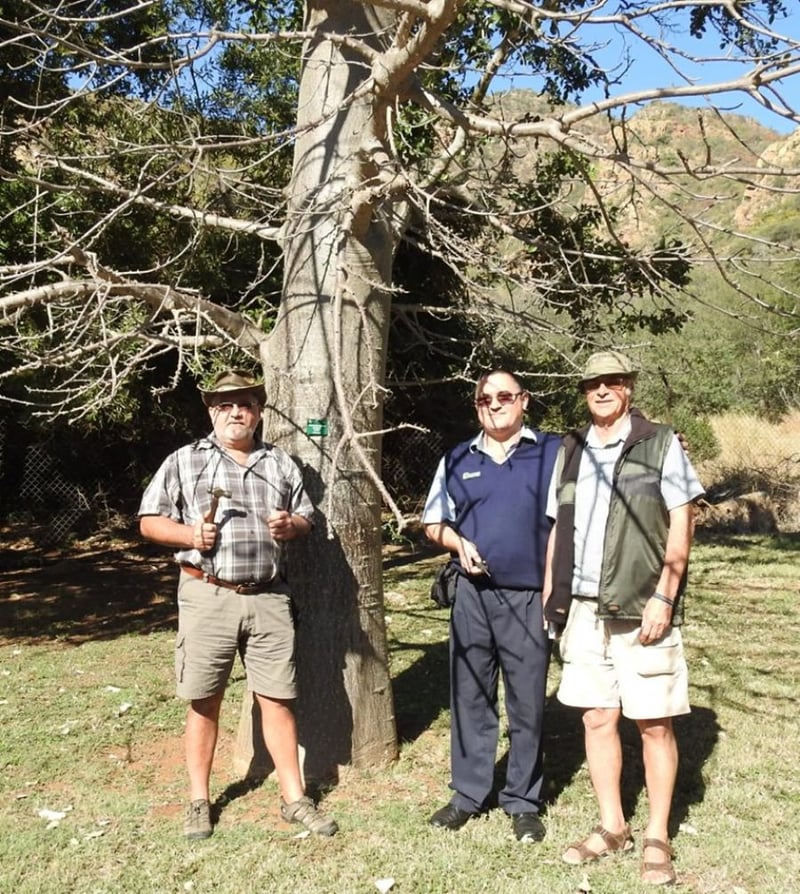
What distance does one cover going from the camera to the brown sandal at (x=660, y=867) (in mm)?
3434

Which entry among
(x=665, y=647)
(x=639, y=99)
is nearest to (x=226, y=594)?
(x=665, y=647)

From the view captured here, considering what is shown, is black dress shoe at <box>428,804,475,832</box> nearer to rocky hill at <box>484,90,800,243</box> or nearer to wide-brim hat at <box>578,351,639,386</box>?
wide-brim hat at <box>578,351,639,386</box>

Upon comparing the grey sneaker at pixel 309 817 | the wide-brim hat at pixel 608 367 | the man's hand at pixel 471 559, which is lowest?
the grey sneaker at pixel 309 817

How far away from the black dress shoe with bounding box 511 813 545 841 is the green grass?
0.04m

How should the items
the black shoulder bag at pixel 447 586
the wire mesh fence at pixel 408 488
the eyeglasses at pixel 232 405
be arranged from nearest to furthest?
the eyeglasses at pixel 232 405, the black shoulder bag at pixel 447 586, the wire mesh fence at pixel 408 488

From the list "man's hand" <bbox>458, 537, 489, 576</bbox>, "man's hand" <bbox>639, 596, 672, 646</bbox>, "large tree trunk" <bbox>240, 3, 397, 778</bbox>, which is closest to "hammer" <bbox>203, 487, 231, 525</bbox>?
"large tree trunk" <bbox>240, 3, 397, 778</bbox>

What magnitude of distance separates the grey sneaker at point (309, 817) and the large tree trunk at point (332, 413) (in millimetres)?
483

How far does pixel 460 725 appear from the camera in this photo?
4082 millimetres

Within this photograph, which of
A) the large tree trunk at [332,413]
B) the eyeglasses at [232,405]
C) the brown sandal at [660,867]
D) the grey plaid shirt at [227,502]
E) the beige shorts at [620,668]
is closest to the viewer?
the brown sandal at [660,867]

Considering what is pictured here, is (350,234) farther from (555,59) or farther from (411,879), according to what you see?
(555,59)

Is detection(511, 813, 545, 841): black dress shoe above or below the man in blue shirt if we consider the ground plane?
below

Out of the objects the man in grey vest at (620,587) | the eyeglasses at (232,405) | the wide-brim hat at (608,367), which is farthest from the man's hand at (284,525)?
the wide-brim hat at (608,367)

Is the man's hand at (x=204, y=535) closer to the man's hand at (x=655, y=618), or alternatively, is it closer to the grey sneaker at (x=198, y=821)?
the grey sneaker at (x=198, y=821)

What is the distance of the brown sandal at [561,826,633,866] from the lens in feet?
11.9
